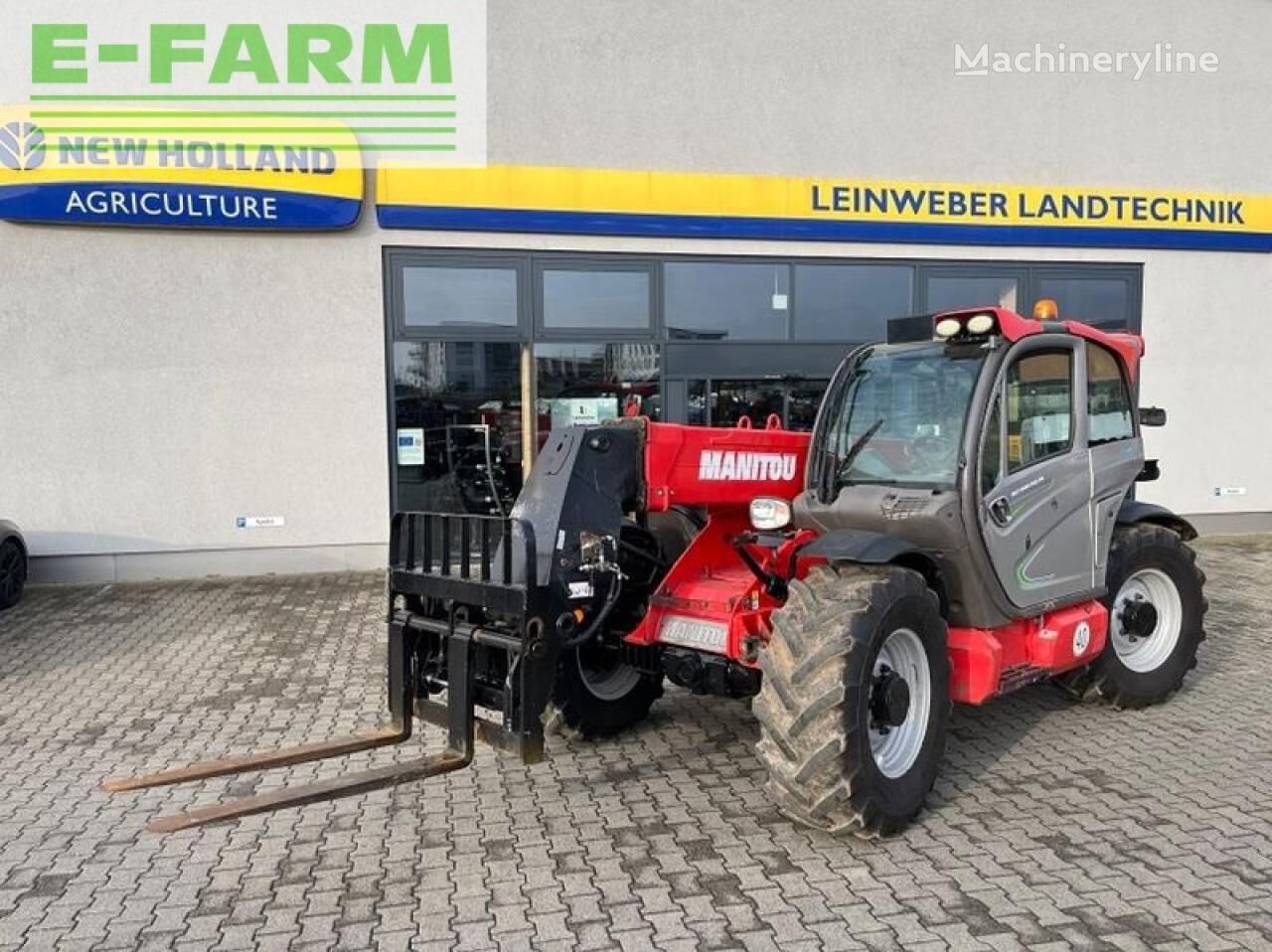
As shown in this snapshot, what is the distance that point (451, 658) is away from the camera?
4137mm

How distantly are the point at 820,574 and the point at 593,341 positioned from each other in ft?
22.7

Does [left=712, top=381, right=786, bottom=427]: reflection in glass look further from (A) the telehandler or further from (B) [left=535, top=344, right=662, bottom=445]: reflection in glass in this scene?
(A) the telehandler

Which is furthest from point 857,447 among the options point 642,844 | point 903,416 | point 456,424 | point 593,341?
point 456,424

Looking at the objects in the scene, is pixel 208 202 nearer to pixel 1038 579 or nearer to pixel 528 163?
pixel 528 163

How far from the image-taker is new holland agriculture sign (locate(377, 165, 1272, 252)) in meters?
10.3

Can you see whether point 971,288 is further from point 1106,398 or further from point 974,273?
point 1106,398

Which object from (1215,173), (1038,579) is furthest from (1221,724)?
(1215,173)

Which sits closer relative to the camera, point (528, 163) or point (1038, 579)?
point (1038, 579)

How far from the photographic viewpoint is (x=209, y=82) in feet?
32.5

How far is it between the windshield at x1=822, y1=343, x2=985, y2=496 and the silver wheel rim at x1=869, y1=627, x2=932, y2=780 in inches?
30.4

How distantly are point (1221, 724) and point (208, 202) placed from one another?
9678 mm

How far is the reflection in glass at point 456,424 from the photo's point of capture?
1048cm

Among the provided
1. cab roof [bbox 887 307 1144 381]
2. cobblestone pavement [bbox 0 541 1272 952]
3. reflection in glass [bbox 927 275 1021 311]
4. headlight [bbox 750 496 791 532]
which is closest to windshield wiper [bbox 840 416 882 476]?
cab roof [bbox 887 307 1144 381]

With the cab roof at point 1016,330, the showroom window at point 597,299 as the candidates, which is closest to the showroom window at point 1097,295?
the showroom window at point 597,299
